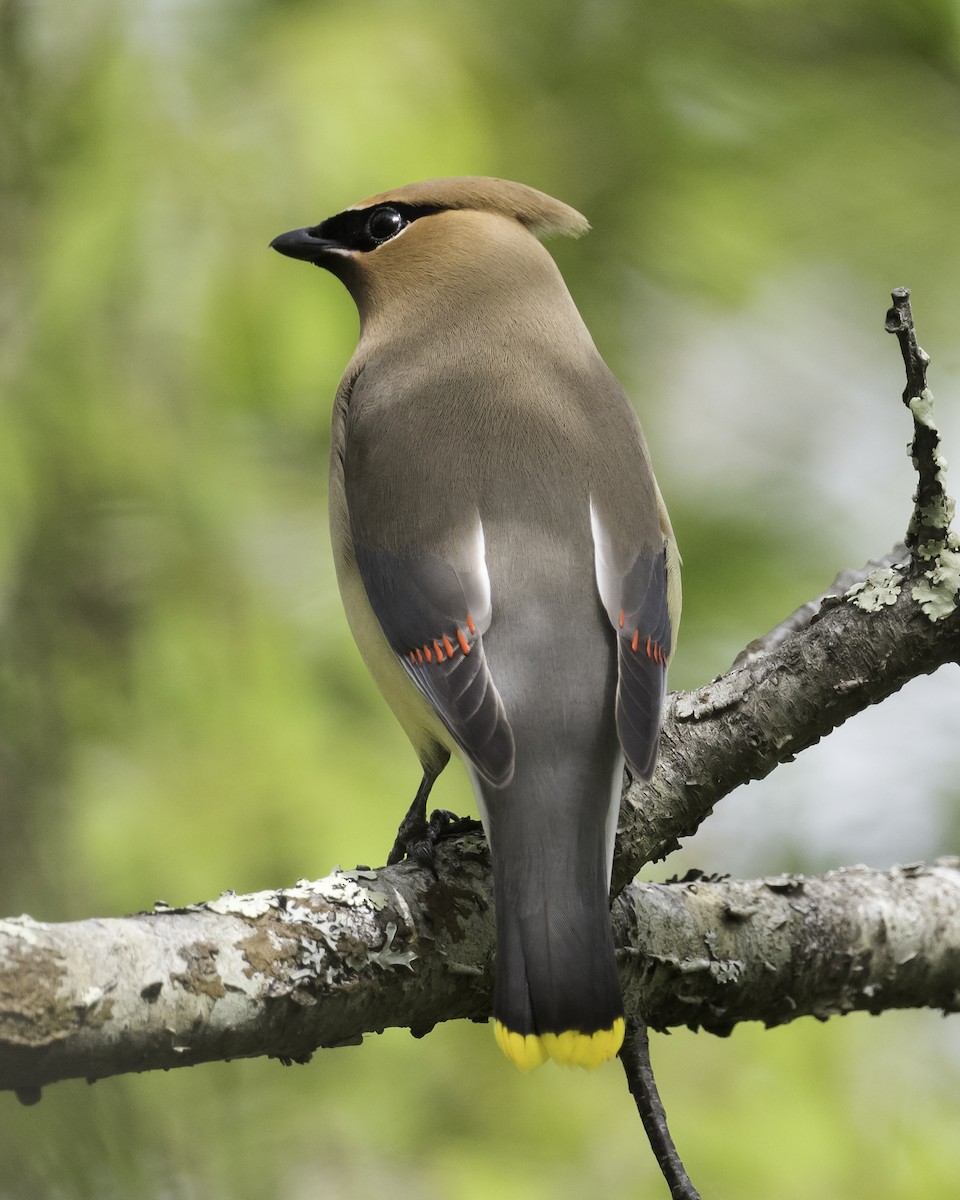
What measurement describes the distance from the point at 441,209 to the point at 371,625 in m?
1.16

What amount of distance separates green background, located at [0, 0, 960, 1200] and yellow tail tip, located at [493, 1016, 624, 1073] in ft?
2.53

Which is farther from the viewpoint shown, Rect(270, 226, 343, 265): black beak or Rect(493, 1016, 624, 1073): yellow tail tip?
Rect(270, 226, 343, 265): black beak

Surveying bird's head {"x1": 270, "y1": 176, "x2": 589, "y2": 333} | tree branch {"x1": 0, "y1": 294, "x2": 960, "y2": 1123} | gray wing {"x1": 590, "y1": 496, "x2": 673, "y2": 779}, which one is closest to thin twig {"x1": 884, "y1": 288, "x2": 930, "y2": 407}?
tree branch {"x1": 0, "y1": 294, "x2": 960, "y2": 1123}

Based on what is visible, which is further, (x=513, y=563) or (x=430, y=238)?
(x=430, y=238)

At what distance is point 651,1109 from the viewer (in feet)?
8.86

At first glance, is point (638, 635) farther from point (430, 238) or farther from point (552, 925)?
point (430, 238)

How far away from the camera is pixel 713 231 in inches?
192

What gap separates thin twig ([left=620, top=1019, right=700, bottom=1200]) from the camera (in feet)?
8.45

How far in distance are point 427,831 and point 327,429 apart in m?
1.72

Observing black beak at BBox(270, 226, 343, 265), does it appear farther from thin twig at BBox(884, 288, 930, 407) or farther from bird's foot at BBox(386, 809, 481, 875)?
thin twig at BBox(884, 288, 930, 407)

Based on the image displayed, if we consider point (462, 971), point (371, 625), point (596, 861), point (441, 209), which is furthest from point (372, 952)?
point (441, 209)

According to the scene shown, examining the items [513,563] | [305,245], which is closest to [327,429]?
[305,245]

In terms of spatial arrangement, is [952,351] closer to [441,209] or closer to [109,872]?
[441,209]

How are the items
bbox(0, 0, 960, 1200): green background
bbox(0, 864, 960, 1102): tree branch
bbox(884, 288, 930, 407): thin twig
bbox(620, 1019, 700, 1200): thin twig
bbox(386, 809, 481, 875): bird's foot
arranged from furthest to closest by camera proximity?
bbox(0, 0, 960, 1200): green background
bbox(386, 809, 481, 875): bird's foot
bbox(620, 1019, 700, 1200): thin twig
bbox(884, 288, 930, 407): thin twig
bbox(0, 864, 960, 1102): tree branch
